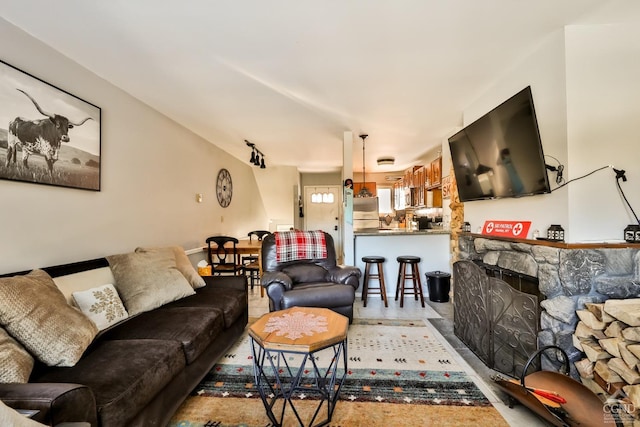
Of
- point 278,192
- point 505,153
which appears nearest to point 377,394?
point 505,153

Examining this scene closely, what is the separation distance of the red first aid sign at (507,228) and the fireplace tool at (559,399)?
34.5 inches

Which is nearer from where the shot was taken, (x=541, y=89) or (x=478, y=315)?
(x=541, y=89)

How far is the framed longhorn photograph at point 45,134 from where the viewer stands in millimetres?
1805

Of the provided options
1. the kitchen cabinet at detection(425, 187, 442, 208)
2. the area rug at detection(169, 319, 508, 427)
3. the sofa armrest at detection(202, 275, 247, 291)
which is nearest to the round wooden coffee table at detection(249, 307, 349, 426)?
the area rug at detection(169, 319, 508, 427)

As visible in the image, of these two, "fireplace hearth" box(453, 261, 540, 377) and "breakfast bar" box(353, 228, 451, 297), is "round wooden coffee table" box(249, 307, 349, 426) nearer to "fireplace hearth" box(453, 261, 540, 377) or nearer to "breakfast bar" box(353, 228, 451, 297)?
"fireplace hearth" box(453, 261, 540, 377)

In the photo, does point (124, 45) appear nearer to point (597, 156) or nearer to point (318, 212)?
point (597, 156)

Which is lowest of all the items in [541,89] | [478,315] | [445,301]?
[445,301]

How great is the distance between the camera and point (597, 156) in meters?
1.82

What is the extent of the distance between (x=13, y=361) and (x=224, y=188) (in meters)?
4.11

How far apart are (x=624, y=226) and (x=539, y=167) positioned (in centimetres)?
60

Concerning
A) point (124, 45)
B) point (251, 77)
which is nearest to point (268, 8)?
point (251, 77)

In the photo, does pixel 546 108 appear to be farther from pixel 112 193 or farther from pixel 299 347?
pixel 112 193

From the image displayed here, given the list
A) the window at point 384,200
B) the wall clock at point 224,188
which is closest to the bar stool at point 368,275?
the wall clock at point 224,188

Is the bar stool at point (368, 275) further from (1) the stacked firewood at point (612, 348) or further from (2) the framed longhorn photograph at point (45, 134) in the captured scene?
(2) the framed longhorn photograph at point (45, 134)
